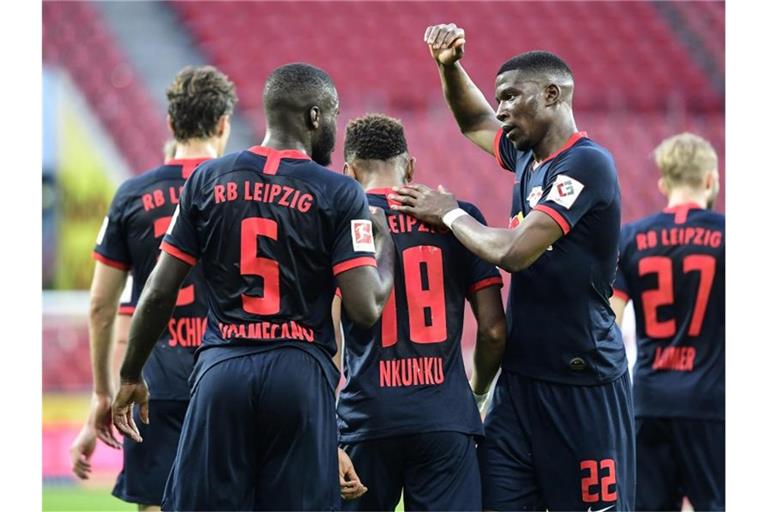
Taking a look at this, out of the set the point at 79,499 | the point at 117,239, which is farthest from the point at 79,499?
the point at 117,239

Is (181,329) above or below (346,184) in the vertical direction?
below

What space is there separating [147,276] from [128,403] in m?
1.03

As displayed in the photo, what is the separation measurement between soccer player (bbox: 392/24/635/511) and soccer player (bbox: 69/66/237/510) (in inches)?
48.2

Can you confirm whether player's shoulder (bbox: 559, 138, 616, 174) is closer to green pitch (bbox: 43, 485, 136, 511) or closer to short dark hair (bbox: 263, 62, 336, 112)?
short dark hair (bbox: 263, 62, 336, 112)

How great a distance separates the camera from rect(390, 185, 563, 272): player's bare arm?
4.00 meters

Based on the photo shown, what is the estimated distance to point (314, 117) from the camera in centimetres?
378

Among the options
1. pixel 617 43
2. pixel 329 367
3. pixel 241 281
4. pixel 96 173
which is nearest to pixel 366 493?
pixel 329 367

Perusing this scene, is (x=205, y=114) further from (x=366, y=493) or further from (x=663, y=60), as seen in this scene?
(x=663, y=60)

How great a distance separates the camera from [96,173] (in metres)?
12.6

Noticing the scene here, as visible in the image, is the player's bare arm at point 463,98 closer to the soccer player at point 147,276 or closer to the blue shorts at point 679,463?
the soccer player at point 147,276

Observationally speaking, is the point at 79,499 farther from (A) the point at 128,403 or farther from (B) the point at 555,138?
(B) the point at 555,138

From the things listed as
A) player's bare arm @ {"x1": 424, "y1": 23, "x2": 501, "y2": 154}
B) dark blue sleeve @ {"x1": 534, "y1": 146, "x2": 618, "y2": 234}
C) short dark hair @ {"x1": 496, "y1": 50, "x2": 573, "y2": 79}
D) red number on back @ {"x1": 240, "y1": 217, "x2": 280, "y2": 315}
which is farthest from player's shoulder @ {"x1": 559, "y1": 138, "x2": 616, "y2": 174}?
red number on back @ {"x1": 240, "y1": 217, "x2": 280, "y2": 315}

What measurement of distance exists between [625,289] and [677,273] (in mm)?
278

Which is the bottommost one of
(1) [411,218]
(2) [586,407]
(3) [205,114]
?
(2) [586,407]
